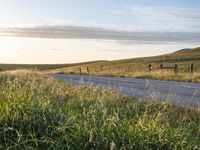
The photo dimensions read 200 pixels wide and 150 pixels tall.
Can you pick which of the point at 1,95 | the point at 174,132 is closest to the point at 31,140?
the point at 174,132

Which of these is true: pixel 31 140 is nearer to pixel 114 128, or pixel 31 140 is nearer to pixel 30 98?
pixel 114 128

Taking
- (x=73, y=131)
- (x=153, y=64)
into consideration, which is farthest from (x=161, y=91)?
(x=153, y=64)

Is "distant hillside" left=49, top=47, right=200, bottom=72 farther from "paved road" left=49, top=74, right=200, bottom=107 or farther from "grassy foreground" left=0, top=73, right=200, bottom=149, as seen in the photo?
"grassy foreground" left=0, top=73, right=200, bottom=149

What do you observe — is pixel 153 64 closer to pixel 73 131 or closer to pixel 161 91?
pixel 161 91

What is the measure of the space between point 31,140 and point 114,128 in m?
1.24

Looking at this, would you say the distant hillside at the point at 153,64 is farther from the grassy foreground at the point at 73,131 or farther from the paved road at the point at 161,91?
the grassy foreground at the point at 73,131

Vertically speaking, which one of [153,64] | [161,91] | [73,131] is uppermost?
[73,131]

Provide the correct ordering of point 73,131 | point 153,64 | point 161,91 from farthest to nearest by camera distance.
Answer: point 153,64, point 161,91, point 73,131

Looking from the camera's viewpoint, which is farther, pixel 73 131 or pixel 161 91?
pixel 161 91

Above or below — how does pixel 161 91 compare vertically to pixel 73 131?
below

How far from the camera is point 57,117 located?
27.2ft

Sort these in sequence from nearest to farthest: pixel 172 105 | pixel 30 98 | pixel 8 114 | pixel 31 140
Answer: pixel 31 140, pixel 8 114, pixel 30 98, pixel 172 105

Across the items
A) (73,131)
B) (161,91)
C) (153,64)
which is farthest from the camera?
(153,64)

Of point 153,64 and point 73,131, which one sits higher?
point 73,131
